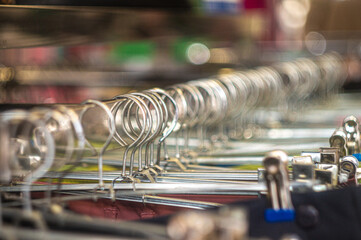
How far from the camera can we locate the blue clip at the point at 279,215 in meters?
0.84

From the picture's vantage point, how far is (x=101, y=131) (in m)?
1.19

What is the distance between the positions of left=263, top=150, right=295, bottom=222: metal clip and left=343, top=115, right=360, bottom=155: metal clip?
0.55 m

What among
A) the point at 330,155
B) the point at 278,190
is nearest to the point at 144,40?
the point at 330,155

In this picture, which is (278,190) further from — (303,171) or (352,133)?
(352,133)

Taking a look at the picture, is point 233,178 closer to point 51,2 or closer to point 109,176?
point 109,176

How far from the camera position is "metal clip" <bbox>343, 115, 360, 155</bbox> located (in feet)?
4.34

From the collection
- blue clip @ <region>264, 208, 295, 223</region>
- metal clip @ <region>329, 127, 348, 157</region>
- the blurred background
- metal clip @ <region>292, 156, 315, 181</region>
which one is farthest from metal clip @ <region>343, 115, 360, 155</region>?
the blurred background

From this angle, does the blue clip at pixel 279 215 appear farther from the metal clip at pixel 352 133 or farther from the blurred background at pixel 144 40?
the blurred background at pixel 144 40

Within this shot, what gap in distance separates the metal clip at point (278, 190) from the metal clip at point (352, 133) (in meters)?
0.55

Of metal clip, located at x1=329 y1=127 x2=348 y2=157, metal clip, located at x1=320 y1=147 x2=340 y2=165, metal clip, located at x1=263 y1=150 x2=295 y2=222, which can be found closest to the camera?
metal clip, located at x1=263 y1=150 x2=295 y2=222

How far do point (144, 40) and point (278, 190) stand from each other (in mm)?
2529

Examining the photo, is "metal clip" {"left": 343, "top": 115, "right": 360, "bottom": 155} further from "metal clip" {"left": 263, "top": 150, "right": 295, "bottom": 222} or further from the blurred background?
the blurred background

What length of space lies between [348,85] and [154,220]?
3.15 metres

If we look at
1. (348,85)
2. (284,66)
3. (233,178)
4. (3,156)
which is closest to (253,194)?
(233,178)
